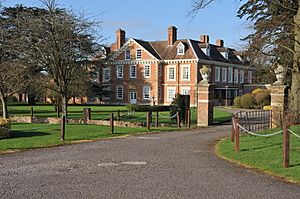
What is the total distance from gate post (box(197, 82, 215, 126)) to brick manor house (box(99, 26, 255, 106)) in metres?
28.2

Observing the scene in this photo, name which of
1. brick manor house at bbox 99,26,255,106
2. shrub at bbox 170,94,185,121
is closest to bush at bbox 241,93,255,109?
brick manor house at bbox 99,26,255,106

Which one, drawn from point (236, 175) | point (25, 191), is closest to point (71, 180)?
point (25, 191)

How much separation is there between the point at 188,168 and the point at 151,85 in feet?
160

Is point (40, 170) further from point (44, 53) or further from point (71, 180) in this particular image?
point (44, 53)

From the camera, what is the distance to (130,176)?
336 inches

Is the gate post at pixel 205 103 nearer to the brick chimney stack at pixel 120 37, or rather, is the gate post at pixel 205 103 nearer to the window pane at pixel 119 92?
the window pane at pixel 119 92

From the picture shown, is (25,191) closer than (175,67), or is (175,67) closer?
(25,191)

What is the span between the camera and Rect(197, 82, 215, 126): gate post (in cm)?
2372

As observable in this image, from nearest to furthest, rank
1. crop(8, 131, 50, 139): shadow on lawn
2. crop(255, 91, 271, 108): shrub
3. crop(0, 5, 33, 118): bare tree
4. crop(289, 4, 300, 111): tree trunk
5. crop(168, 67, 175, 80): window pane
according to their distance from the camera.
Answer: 1. crop(8, 131, 50, 139): shadow on lawn
2. crop(289, 4, 300, 111): tree trunk
3. crop(0, 5, 33, 118): bare tree
4. crop(255, 91, 271, 108): shrub
5. crop(168, 67, 175, 80): window pane

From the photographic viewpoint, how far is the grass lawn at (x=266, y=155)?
29.2ft

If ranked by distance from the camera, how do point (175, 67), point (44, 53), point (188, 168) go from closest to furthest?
point (188, 168) → point (44, 53) → point (175, 67)

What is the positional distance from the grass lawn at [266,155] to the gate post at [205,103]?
9445 millimetres

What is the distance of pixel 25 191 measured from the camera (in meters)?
7.13

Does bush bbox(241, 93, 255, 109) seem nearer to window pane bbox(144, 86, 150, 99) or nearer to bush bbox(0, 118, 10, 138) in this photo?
window pane bbox(144, 86, 150, 99)
